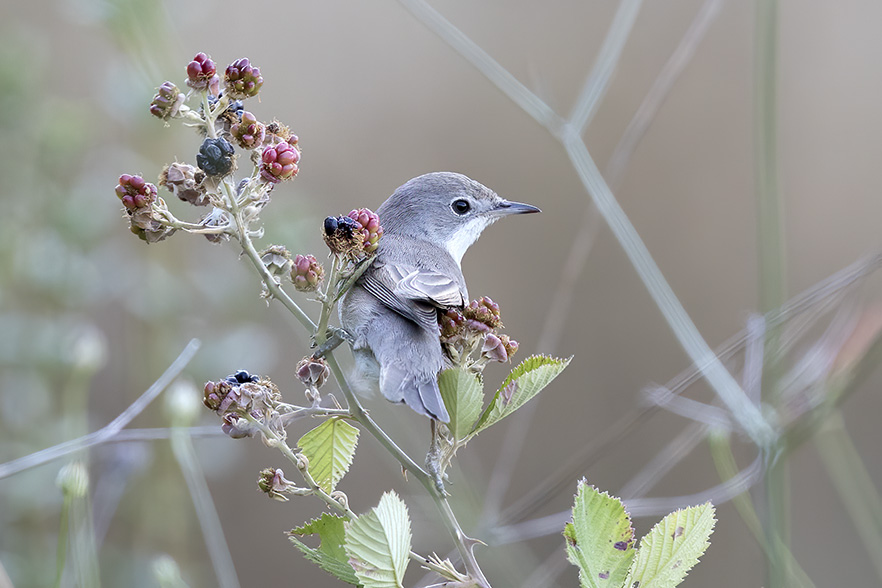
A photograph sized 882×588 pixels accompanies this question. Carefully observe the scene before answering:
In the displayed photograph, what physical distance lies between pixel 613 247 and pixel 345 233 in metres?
4.78

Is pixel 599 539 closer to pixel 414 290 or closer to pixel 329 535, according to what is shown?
pixel 329 535

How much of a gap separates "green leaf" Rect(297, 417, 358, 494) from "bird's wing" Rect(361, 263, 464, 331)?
518 millimetres

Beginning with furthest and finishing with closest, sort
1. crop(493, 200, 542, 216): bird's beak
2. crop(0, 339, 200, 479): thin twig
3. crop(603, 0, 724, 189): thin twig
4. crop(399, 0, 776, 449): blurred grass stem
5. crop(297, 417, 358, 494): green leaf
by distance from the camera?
crop(493, 200, 542, 216): bird's beak, crop(603, 0, 724, 189): thin twig, crop(0, 339, 200, 479): thin twig, crop(399, 0, 776, 449): blurred grass stem, crop(297, 417, 358, 494): green leaf

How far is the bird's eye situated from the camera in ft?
10.8

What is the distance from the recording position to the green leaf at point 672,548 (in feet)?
4.11

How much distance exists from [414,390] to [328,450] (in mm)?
263

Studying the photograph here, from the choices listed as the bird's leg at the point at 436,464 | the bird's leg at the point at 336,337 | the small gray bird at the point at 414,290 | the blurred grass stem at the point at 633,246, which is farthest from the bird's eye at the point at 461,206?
the bird's leg at the point at 436,464

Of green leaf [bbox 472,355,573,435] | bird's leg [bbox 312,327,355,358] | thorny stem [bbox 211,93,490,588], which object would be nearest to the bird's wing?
bird's leg [bbox 312,327,355,358]

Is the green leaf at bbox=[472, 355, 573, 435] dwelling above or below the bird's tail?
below

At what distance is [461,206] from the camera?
330 cm

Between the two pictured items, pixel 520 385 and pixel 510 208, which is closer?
pixel 520 385

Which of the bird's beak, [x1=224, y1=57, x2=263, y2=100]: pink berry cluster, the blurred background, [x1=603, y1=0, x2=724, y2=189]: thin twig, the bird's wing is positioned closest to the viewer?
[x1=224, y1=57, x2=263, y2=100]: pink berry cluster

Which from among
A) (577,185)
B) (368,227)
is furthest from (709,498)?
(577,185)

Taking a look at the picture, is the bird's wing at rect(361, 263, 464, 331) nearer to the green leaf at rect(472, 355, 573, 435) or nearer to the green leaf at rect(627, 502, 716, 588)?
the green leaf at rect(472, 355, 573, 435)
